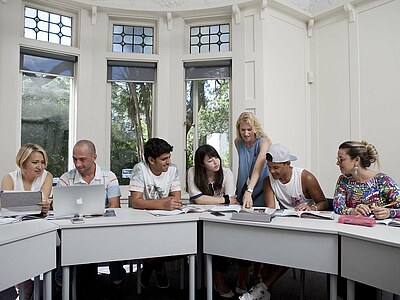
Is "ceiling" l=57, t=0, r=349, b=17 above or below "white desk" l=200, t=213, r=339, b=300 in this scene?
above

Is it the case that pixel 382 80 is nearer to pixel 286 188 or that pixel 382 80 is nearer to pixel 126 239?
pixel 286 188

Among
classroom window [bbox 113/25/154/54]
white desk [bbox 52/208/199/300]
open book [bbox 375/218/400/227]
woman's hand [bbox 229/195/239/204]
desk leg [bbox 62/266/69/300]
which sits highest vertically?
classroom window [bbox 113/25/154/54]

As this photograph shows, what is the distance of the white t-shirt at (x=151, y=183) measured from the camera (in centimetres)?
247

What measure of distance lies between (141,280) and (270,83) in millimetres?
2365

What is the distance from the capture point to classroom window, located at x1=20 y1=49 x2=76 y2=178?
3547 mm

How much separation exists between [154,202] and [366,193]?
1335 millimetres

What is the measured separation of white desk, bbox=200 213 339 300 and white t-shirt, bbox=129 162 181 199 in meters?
0.48

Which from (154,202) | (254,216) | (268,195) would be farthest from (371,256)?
(154,202)

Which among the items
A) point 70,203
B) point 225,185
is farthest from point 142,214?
point 225,185

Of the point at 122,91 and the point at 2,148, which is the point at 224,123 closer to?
the point at 122,91

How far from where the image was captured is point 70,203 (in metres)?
2.02

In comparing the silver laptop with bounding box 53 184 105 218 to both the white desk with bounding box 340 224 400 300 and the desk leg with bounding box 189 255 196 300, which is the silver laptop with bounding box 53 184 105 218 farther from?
the white desk with bounding box 340 224 400 300

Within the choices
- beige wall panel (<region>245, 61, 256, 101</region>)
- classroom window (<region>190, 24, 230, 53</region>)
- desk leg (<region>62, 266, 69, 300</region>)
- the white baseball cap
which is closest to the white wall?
beige wall panel (<region>245, 61, 256, 101</region>)

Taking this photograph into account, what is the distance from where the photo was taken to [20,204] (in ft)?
6.95
